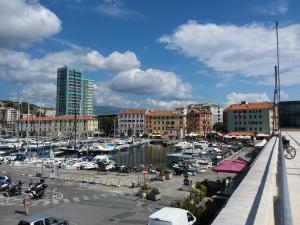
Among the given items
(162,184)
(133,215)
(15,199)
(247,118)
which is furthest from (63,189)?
(247,118)

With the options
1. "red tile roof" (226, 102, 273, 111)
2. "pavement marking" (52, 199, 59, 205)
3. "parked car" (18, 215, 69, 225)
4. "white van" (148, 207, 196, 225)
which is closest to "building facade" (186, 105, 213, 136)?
"red tile roof" (226, 102, 273, 111)

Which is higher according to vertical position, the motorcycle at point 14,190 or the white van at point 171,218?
the white van at point 171,218

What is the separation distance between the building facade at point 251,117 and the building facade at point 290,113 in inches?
2305

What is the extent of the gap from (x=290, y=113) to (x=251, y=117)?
67.4m

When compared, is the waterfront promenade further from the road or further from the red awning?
the red awning

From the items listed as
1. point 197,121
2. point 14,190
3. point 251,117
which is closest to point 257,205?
point 14,190

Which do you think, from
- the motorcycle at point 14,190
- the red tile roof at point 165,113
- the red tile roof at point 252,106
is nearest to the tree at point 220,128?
the red tile roof at point 252,106

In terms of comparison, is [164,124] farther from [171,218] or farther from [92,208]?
[171,218]

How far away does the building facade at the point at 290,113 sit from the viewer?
330 feet

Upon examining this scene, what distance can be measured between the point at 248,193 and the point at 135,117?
621 feet

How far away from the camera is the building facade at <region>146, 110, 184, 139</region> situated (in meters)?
181

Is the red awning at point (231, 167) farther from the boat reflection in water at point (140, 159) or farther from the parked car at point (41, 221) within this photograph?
the boat reflection in water at point (140, 159)

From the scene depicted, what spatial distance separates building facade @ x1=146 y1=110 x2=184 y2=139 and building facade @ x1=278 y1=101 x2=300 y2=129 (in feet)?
248

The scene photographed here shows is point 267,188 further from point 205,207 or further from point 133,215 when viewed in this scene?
point 133,215
